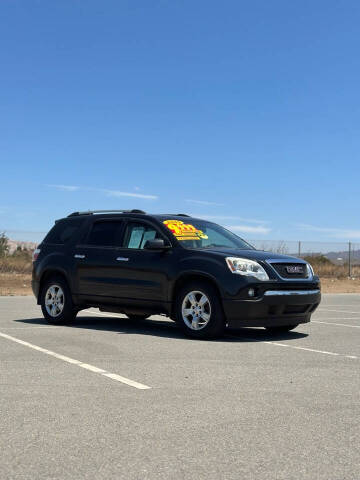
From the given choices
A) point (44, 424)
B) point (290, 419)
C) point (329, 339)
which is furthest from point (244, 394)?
point (329, 339)

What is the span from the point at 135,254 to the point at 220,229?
5.21 feet

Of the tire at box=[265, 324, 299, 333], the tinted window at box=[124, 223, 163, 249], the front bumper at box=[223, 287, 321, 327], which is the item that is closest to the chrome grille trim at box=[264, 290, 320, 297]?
the front bumper at box=[223, 287, 321, 327]

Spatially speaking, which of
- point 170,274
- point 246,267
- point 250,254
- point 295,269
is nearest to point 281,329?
point 295,269

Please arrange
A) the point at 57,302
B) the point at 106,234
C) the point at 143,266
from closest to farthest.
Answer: the point at 143,266 < the point at 106,234 < the point at 57,302

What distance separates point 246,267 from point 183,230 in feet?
4.75

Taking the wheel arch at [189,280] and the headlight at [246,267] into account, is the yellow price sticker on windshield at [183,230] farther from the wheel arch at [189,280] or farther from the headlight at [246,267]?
the headlight at [246,267]

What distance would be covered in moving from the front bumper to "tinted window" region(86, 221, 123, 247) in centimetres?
253

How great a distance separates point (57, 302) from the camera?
1194 cm

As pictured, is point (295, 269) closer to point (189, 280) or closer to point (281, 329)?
point (281, 329)

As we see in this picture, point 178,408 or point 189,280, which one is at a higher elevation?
point 189,280

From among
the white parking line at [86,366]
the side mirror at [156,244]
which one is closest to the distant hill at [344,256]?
the side mirror at [156,244]

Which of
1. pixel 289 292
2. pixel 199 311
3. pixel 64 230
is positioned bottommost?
pixel 199 311

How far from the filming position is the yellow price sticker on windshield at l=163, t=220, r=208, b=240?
1076cm

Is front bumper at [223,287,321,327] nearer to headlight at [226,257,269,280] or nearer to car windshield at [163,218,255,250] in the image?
headlight at [226,257,269,280]
